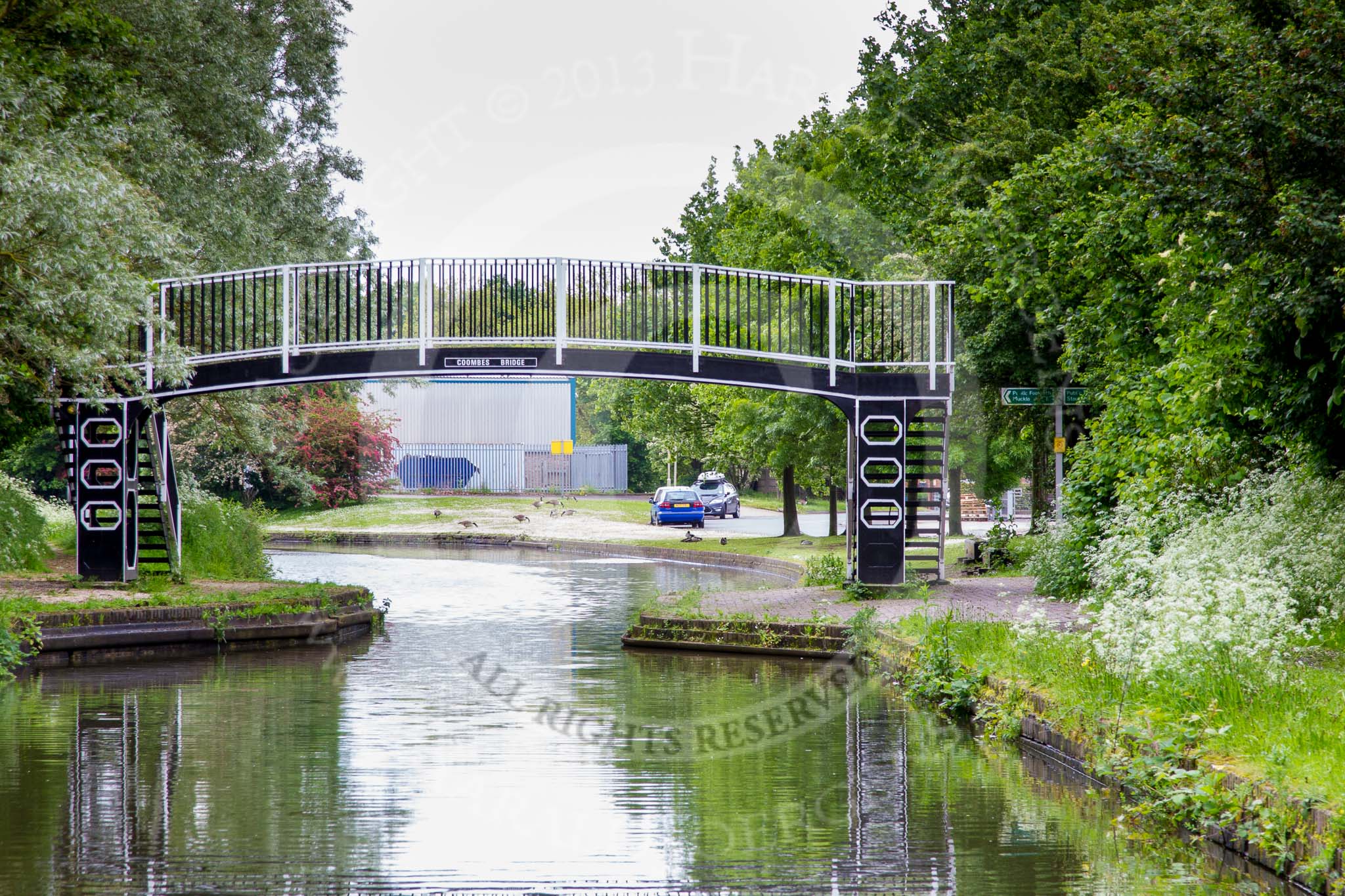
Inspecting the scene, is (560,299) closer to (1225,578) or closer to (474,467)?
(1225,578)

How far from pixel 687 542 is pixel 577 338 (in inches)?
834

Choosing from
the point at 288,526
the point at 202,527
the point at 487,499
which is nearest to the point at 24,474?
the point at 288,526

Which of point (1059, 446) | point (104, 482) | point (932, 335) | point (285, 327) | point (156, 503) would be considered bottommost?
point (156, 503)

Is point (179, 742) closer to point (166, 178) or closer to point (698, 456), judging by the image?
point (166, 178)

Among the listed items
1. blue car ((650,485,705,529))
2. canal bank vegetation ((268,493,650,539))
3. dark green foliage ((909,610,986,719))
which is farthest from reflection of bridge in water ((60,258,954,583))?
blue car ((650,485,705,529))

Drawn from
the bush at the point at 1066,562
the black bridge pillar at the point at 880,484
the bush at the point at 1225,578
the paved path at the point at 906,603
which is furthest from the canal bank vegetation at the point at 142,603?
the bush at the point at 1225,578

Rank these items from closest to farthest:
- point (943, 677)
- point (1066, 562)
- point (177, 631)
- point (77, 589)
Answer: point (943, 677) < point (177, 631) < point (1066, 562) < point (77, 589)

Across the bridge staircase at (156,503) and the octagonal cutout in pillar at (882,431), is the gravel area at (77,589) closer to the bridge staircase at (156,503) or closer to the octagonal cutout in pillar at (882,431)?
the bridge staircase at (156,503)

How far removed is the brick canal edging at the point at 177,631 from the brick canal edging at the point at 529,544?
49.9 ft

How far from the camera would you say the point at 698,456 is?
4194 cm

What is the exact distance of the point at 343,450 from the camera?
54.5 meters

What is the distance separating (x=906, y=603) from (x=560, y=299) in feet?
21.5

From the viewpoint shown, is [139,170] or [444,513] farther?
[444,513]

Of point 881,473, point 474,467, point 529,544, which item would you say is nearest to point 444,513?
point 529,544
